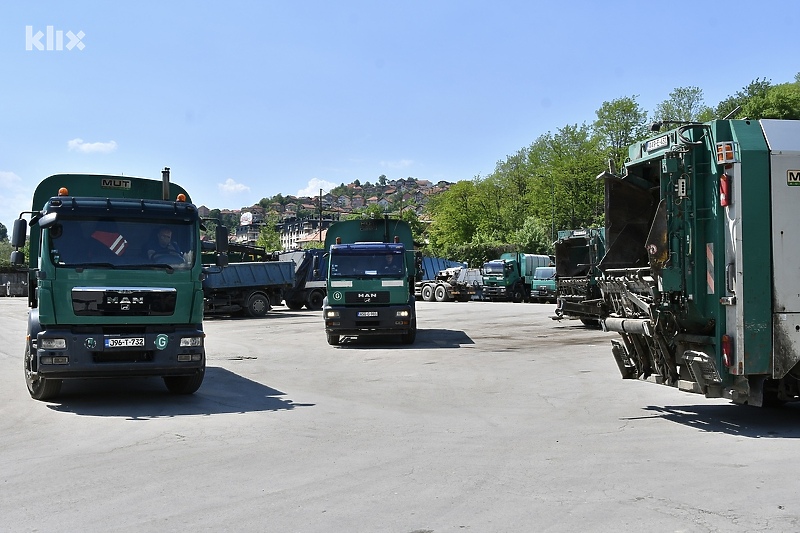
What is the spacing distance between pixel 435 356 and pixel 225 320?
16.8m

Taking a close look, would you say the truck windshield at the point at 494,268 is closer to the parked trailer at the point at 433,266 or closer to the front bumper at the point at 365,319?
the parked trailer at the point at 433,266

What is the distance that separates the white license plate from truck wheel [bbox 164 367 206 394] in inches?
45.2

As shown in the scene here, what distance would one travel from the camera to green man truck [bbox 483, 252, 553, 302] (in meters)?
47.3

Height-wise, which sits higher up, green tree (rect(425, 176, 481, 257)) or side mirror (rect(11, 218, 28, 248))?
green tree (rect(425, 176, 481, 257))

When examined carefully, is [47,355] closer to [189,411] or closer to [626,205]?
[189,411]

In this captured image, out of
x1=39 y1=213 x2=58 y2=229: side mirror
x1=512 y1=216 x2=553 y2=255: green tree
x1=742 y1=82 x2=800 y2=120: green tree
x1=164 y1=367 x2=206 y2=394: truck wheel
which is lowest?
x1=164 y1=367 x2=206 y2=394: truck wheel

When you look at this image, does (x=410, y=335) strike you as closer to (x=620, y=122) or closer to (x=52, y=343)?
(x=52, y=343)

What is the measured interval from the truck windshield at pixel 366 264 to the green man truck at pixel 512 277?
28.3 meters

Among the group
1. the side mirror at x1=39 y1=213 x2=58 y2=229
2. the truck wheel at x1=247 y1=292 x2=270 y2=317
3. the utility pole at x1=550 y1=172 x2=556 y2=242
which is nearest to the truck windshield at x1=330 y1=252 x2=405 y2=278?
the side mirror at x1=39 y1=213 x2=58 y2=229

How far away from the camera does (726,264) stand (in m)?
8.60

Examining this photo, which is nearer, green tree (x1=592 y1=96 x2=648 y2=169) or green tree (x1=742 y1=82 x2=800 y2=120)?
green tree (x1=742 y1=82 x2=800 y2=120)

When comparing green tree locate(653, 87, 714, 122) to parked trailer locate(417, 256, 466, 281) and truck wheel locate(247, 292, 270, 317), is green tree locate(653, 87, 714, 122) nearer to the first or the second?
parked trailer locate(417, 256, 466, 281)

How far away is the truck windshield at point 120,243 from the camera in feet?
34.2

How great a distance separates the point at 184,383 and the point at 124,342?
1.52 meters
